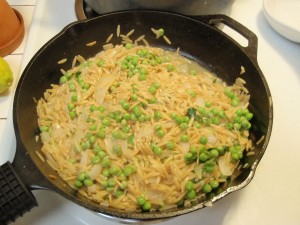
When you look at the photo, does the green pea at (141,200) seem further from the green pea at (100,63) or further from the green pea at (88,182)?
the green pea at (100,63)

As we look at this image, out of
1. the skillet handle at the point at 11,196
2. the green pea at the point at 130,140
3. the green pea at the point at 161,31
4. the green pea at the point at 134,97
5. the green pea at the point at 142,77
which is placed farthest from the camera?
the green pea at the point at 161,31

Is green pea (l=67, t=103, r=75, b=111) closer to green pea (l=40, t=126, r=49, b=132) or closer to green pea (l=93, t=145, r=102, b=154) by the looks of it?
green pea (l=40, t=126, r=49, b=132)

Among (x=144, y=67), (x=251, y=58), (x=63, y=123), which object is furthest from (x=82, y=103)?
(x=251, y=58)

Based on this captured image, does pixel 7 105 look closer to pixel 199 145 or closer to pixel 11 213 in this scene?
pixel 11 213

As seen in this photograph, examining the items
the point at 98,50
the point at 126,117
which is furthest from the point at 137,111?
the point at 98,50

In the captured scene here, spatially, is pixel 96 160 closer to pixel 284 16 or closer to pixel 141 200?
pixel 141 200

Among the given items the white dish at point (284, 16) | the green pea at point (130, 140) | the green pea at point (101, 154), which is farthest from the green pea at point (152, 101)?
the white dish at point (284, 16)

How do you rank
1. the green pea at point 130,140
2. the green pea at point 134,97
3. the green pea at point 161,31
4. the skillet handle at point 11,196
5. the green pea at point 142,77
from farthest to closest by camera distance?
the green pea at point 161,31 → the green pea at point 142,77 → the green pea at point 134,97 → the green pea at point 130,140 → the skillet handle at point 11,196
